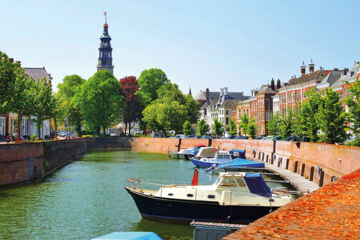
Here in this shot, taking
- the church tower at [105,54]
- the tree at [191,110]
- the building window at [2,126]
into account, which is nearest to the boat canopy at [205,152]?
the building window at [2,126]

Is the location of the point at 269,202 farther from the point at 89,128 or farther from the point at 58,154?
the point at 89,128

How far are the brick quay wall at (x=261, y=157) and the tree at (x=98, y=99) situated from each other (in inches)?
1053

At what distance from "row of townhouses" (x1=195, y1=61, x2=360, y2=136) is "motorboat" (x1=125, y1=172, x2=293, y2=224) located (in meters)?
40.6

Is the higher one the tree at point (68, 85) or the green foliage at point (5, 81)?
the tree at point (68, 85)

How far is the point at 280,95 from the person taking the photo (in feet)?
349

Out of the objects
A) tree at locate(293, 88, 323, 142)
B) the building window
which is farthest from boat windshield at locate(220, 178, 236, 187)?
the building window

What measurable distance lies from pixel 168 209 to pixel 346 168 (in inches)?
578

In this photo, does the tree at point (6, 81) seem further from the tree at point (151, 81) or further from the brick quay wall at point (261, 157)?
the tree at point (151, 81)

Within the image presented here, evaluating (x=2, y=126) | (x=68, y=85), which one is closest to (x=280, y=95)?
(x=2, y=126)

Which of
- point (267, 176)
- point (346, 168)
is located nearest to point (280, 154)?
point (267, 176)

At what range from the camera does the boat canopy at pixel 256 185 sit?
27.8 metres

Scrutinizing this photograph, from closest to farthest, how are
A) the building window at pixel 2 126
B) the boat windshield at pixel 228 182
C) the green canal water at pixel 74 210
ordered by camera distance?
1. the green canal water at pixel 74 210
2. the boat windshield at pixel 228 182
3. the building window at pixel 2 126

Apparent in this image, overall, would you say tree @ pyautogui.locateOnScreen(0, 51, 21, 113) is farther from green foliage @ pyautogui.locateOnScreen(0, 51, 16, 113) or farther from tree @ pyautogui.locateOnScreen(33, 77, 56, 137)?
tree @ pyautogui.locateOnScreen(33, 77, 56, 137)

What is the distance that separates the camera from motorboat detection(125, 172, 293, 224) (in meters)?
27.1
